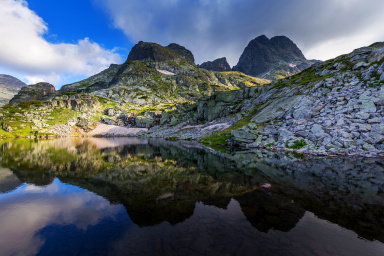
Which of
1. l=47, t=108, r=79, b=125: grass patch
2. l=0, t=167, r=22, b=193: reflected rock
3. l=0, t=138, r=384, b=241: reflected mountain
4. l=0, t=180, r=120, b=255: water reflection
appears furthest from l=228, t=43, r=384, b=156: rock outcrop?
l=47, t=108, r=79, b=125: grass patch

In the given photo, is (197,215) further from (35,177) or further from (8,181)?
(8,181)

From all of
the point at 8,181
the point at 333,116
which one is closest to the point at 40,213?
the point at 8,181

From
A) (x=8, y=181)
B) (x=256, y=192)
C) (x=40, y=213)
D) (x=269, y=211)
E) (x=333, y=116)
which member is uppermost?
(x=333, y=116)

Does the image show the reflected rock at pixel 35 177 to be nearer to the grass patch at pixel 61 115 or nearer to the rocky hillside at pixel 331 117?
the rocky hillside at pixel 331 117

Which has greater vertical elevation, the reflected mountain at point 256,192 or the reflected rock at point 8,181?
the reflected mountain at point 256,192

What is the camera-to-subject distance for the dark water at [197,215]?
8961 mm

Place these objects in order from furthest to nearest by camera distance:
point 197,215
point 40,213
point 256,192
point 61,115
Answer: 1. point 61,115
2. point 256,192
3. point 40,213
4. point 197,215

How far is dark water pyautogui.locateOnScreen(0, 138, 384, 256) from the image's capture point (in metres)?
8.96

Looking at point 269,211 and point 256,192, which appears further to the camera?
point 256,192

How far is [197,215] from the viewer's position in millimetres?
12375

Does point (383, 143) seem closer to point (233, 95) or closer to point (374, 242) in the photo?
point (374, 242)

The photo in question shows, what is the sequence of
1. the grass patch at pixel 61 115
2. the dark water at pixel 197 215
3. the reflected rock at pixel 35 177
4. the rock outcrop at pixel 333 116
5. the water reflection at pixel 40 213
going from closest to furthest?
the dark water at pixel 197 215
the water reflection at pixel 40 213
the reflected rock at pixel 35 177
the rock outcrop at pixel 333 116
the grass patch at pixel 61 115

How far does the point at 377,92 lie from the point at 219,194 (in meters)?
55.3

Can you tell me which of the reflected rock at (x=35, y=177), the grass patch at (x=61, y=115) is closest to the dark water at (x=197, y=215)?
the reflected rock at (x=35, y=177)
